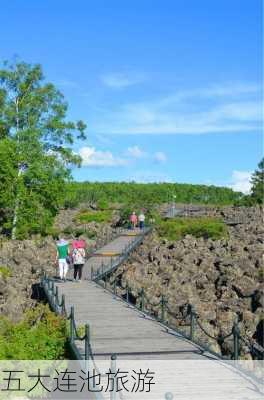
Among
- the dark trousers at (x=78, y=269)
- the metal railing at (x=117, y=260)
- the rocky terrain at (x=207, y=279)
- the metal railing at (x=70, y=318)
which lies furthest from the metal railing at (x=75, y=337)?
the rocky terrain at (x=207, y=279)

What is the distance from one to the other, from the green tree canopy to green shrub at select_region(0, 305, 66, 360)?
220ft

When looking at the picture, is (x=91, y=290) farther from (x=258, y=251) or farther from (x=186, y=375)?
(x=258, y=251)

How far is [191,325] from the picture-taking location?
58.0 ft

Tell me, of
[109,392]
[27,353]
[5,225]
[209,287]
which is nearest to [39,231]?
[5,225]

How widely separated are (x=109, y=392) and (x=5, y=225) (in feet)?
105

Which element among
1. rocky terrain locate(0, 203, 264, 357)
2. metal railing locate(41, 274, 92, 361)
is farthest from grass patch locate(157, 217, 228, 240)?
metal railing locate(41, 274, 92, 361)

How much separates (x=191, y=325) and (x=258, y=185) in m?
71.1

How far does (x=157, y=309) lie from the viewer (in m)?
26.1

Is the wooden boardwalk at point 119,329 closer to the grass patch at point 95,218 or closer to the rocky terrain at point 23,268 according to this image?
the rocky terrain at point 23,268

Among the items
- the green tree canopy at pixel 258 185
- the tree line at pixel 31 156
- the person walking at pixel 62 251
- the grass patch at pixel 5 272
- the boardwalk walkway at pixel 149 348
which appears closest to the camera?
the boardwalk walkway at pixel 149 348

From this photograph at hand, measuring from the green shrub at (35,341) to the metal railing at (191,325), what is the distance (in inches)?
133

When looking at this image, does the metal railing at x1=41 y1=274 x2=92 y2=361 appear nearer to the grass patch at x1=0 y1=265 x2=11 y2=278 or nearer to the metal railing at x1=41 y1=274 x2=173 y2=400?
the metal railing at x1=41 y1=274 x2=173 y2=400

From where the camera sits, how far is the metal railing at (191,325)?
50.9ft

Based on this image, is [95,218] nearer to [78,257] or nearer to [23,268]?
[23,268]
